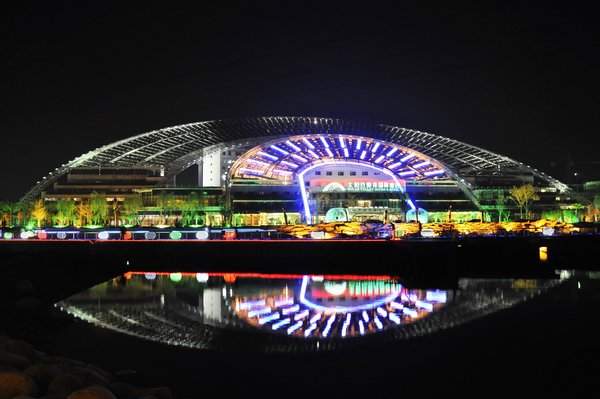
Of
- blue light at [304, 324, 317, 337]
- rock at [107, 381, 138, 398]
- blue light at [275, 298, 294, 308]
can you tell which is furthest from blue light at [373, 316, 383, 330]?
rock at [107, 381, 138, 398]

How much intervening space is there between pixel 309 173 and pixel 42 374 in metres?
97.7

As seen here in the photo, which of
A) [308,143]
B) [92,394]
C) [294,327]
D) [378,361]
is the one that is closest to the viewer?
[92,394]

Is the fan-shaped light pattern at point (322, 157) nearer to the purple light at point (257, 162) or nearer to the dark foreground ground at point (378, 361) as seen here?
the purple light at point (257, 162)

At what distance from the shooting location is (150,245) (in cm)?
5978

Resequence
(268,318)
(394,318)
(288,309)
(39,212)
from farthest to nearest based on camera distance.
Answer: (39,212), (288,309), (268,318), (394,318)

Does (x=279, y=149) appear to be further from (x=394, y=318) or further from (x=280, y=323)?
(x=280, y=323)

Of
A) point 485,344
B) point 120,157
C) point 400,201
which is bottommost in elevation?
point 485,344

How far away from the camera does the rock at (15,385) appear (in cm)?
1202

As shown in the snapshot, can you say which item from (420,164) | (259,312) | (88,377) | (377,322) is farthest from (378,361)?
(420,164)

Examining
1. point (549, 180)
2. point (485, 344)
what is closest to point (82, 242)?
point (485, 344)

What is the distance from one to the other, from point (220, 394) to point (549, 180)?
106 m

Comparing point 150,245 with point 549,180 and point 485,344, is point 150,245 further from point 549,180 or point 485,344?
point 549,180

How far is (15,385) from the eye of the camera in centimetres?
1216

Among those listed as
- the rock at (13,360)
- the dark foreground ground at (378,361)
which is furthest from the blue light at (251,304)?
the rock at (13,360)
